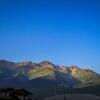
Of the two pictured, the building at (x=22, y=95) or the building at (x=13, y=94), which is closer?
the building at (x=13, y=94)

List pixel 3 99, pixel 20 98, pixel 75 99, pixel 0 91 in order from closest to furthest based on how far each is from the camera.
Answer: pixel 3 99
pixel 0 91
pixel 20 98
pixel 75 99

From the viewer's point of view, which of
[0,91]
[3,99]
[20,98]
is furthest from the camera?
[20,98]

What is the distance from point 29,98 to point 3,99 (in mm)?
22749

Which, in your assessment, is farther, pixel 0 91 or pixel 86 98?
pixel 86 98

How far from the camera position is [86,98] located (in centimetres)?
12194

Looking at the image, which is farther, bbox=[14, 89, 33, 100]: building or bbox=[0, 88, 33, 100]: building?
bbox=[14, 89, 33, 100]: building

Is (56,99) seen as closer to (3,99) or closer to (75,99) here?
(75,99)

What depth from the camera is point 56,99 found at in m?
124

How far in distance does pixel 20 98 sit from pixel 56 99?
27.8 meters

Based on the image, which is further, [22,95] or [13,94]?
[22,95]

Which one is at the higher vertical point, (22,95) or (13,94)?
(22,95)

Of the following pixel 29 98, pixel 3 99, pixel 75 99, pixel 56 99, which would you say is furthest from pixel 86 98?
pixel 3 99

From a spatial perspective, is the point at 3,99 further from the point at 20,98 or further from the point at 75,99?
the point at 75,99

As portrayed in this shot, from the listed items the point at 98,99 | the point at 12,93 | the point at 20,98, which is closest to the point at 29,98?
the point at 20,98
